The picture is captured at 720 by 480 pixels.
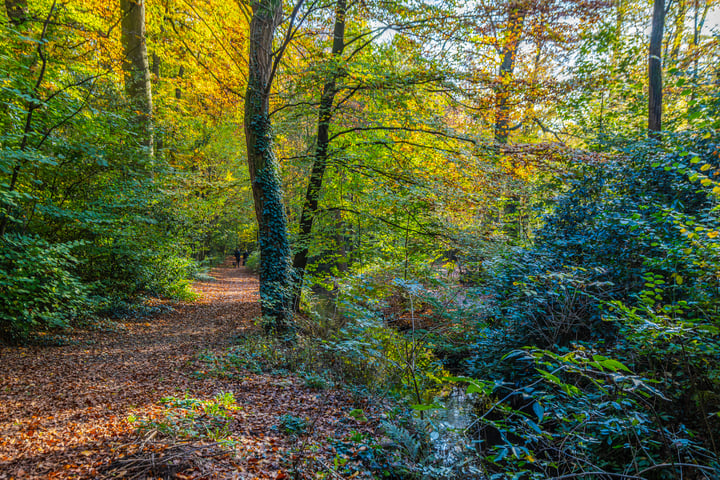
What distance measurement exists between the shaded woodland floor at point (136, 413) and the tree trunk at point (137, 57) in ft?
21.6

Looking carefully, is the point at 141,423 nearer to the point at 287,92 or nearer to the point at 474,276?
the point at 474,276

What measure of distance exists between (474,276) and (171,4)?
12925 mm

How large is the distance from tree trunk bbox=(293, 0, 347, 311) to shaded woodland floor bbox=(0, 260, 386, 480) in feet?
10.2

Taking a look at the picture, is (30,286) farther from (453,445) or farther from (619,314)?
(619,314)

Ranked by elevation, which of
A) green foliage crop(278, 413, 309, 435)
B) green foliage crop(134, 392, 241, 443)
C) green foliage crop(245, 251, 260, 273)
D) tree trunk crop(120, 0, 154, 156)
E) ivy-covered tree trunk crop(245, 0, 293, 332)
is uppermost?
tree trunk crop(120, 0, 154, 156)

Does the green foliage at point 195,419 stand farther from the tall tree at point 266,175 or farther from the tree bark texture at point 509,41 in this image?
the tree bark texture at point 509,41

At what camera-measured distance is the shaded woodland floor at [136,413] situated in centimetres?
283

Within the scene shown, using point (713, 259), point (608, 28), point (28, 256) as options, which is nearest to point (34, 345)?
point (28, 256)

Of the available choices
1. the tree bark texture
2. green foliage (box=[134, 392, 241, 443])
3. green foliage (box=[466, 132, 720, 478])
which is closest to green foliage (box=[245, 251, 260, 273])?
the tree bark texture

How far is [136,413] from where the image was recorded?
3.69m

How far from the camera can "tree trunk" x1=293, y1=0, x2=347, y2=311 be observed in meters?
8.42

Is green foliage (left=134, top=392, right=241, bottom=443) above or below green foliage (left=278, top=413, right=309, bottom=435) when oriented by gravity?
above

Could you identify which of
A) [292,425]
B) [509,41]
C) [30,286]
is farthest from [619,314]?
[30,286]

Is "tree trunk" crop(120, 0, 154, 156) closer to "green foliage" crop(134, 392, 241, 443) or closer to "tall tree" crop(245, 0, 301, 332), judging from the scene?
"tall tree" crop(245, 0, 301, 332)
